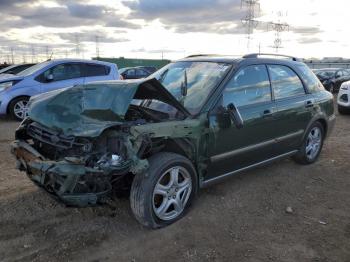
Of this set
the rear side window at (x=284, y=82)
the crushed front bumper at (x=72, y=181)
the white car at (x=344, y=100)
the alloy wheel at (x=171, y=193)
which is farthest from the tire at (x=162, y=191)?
the white car at (x=344, y=100)

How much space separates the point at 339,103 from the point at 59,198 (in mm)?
10481

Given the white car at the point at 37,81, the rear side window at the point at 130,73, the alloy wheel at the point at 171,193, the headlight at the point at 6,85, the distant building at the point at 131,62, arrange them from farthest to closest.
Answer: the distant building at the point at 131,62 → the rear side window at the point at 130,73 → the headlight at the point at 6,85 → the white car at the point at 37,81 → the alloy wheel at the point at 171,193

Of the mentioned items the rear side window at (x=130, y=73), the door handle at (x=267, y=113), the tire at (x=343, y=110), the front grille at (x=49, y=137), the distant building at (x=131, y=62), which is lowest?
the tire at (x=343, y=110)

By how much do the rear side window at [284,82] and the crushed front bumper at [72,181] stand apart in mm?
2757

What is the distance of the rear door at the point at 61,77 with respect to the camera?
10164 millimetres

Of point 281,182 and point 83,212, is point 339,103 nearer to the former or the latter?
point 281,182

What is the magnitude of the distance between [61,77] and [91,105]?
23.4 ft

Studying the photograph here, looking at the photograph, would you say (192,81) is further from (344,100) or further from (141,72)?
(141,72)

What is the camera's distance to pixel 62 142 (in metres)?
3.54

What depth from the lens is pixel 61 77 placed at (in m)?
10.4

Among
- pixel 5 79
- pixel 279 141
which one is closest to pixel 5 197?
pixel 279 141

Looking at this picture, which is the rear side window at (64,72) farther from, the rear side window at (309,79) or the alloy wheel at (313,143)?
the alloy wheel at (313,143)

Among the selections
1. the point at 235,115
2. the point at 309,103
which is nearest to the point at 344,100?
the point at 309,103

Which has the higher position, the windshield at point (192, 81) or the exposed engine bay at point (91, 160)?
the windshield at point (192, 81)
